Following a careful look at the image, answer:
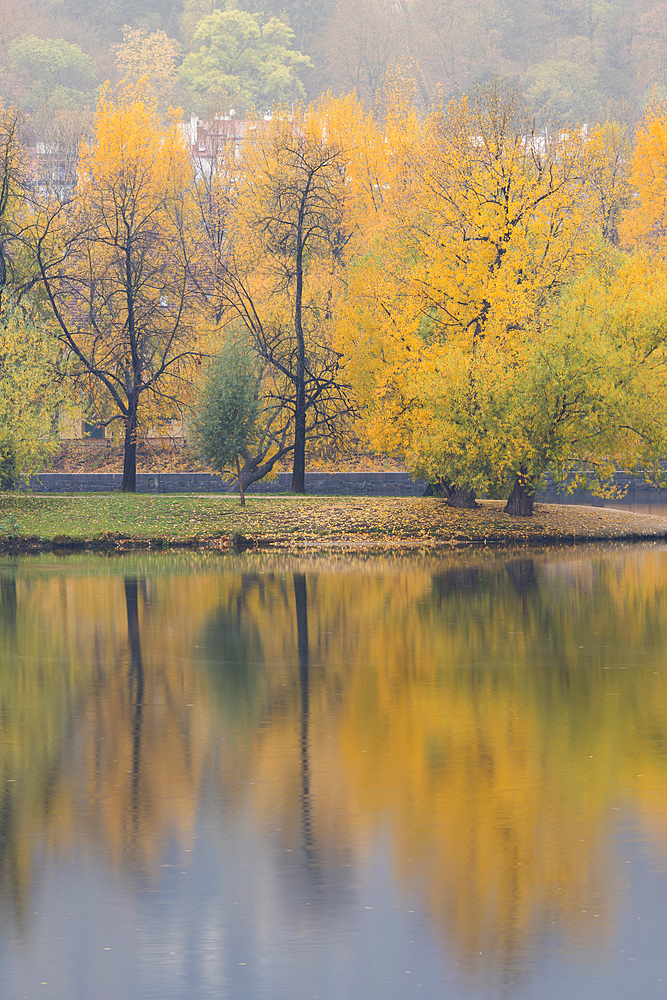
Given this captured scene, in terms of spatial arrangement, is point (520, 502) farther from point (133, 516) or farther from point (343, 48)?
point (343, 48)

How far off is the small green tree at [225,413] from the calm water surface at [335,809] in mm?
20729

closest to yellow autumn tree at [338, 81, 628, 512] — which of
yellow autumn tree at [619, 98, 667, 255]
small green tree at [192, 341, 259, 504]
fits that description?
small green tree at [192, 341, 259, 504]

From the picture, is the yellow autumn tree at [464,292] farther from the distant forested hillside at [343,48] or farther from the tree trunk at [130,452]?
the distant forested hillside at [343,48]

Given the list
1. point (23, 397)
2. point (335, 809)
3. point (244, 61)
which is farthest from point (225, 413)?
point (244, 61)

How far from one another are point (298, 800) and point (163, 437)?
50251mm

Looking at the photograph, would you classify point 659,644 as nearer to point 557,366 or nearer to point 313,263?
point 557,366

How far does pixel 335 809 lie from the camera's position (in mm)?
9961

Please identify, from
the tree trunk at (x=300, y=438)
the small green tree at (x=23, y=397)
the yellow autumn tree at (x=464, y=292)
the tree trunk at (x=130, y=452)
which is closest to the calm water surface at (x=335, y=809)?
the yellow autumn tree at (x=464, y=292)

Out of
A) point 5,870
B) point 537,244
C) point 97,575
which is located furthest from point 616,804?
point 537,244

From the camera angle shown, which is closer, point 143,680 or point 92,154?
point 143,680

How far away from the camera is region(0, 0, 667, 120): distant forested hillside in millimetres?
106500

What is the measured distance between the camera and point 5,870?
342 inches

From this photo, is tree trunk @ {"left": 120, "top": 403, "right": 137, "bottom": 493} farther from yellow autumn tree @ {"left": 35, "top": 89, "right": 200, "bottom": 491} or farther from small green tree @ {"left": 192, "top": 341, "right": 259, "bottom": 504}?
small green tree @ {"left": 192, "top": 341, "right": 259, "bottom": 504}

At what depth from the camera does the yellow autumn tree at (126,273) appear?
49.6m
